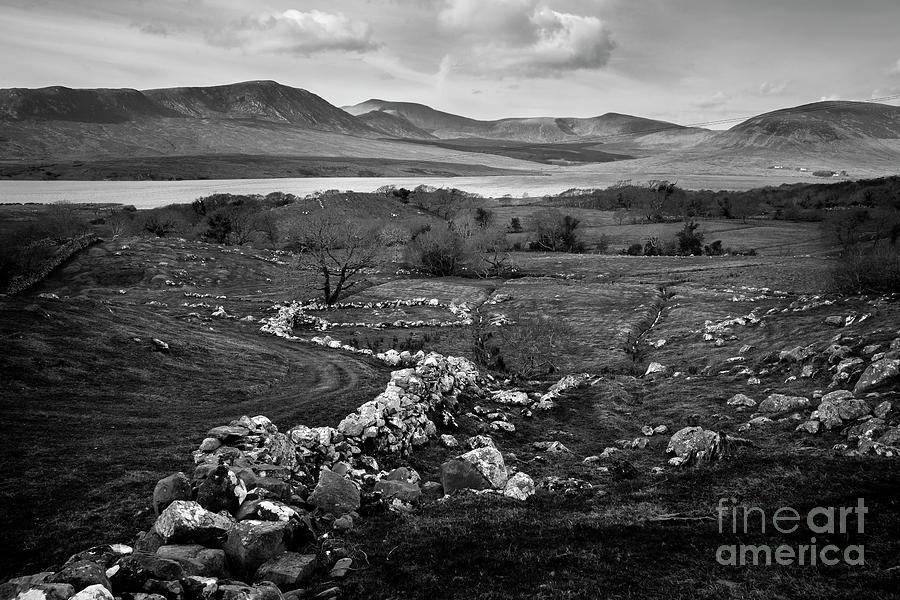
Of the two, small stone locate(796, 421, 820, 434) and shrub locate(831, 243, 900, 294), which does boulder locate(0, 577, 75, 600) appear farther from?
shrub locate(831, 243, 900, 294)

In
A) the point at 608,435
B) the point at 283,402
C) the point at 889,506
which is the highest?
the point at 889,506

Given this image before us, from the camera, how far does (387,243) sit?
11888 cm

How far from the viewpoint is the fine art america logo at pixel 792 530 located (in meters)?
11.3

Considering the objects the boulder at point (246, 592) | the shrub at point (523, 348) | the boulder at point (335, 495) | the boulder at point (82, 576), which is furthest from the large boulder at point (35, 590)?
the shrub at point (523, 348)

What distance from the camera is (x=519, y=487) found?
17953 millimetres

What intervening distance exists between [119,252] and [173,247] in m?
8.64

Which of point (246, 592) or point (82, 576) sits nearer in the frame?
point (82, 576)

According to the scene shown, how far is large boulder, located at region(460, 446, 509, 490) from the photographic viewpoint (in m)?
18.8

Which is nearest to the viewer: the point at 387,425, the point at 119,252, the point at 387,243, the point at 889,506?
the point at 889,506

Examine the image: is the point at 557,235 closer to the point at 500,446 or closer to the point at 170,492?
the point at 500,446

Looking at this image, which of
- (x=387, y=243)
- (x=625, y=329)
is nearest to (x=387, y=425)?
(x=625, y=329)

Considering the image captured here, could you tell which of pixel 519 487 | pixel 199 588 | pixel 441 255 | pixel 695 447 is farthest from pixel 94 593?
pixel 441 255

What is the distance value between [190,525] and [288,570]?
262 cm

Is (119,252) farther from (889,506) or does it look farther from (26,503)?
(889,506)
